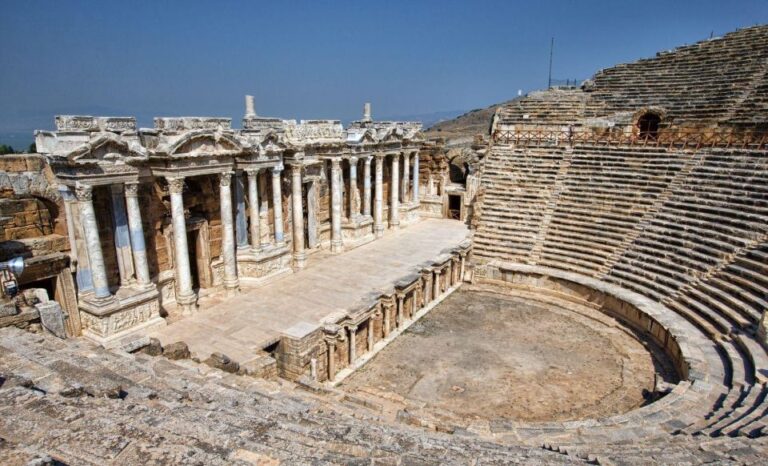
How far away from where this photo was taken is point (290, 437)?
6.20 meters

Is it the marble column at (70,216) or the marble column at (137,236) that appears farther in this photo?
the marble column at (137,236)

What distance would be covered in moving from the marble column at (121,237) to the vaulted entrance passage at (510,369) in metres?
6.39

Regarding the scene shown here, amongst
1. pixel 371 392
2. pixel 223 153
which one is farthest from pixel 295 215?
pixel 371 392

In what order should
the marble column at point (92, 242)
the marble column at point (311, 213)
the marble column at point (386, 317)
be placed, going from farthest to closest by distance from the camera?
the marble column at point (311, 213) → the marble column at point (386, 317) → the marble column at point (92, 242)

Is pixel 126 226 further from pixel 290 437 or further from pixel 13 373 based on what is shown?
pixel 290 437

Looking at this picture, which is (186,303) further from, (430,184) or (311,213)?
(430,184)

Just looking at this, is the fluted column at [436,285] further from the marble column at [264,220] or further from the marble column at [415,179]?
the marble column at [415,179]

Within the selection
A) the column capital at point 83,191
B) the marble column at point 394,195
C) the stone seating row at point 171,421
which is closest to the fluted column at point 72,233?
the column capital at point 83,191

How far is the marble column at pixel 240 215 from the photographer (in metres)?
15.5

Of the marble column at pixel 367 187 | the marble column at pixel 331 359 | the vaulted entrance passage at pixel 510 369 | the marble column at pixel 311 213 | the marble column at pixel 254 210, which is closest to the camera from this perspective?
the vaulted entrance passage at pixel 510 369

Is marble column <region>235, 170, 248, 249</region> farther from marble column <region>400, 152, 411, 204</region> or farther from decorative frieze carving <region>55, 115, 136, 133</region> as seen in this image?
marble column <region>400, 152, 411, 204</region>

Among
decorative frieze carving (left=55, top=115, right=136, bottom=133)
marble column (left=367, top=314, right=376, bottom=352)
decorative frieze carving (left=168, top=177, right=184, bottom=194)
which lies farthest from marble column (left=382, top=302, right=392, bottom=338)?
decorative frieze carving (left=55, top=115, right=136, bottom=133)

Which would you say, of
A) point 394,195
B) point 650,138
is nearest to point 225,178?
point 394,195

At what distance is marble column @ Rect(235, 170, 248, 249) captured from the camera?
15484 mm
